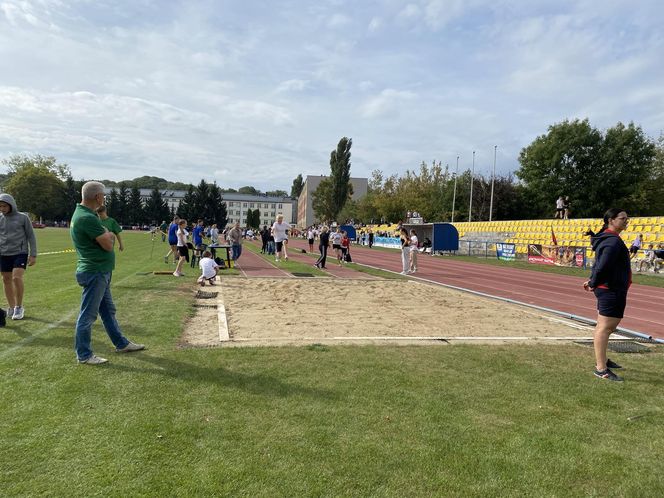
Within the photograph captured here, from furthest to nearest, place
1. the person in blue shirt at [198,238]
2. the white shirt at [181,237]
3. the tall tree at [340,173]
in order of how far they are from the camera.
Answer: the tall tree at [340,173], the person in blue shirt at [198,238], the white shirt at [181,237]

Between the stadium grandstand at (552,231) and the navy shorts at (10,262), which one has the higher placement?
the stadium grandstand at (552,231)

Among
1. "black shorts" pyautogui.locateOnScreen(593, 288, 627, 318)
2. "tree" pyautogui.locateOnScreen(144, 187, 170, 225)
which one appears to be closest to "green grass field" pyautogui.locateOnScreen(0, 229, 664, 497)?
"black shorts" pyautogui.locateOnScreen(593, 288, 627, 318)

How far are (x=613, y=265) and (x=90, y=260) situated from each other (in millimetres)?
5571

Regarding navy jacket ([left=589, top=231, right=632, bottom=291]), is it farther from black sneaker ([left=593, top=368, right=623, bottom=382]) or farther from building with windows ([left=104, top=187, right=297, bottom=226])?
building with windows ([left=104, top=187, right=297, bottom=226])

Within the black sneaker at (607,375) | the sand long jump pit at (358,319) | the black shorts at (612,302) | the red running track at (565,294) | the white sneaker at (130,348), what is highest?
the black shorts at (612,302)

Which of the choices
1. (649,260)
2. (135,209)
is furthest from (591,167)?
(135,209)

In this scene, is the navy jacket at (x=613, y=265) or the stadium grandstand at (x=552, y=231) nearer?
the navy jacket at (x=613, y=265)

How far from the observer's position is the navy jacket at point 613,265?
4.90 meters

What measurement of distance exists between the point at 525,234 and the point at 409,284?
2374cm

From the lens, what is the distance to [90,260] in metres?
4.72

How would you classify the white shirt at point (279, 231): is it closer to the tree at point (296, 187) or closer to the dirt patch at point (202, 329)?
the dirt patch at point (202, 329)

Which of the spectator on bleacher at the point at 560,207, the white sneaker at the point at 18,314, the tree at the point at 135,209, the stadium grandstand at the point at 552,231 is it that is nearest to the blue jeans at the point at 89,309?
Answer: the white sneaker at the point at 18,314

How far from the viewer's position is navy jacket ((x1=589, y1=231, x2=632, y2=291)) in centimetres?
490

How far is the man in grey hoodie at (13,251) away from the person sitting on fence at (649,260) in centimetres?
2365
